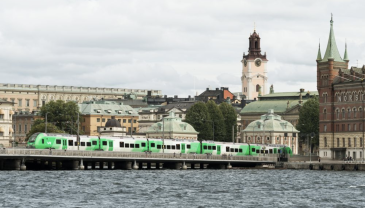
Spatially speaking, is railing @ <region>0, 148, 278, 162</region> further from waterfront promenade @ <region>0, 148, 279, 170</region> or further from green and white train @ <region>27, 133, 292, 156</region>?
green and white train @ <region>27, 133, 292, 156</region>

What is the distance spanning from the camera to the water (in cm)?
10131

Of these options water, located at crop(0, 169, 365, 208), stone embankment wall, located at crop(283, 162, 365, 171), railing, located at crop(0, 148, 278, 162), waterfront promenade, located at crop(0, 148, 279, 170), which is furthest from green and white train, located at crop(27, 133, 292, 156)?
stone embankment wall, located at crop(283, 162, 365, 171)

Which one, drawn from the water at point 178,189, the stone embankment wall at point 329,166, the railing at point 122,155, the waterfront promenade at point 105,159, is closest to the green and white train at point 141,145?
the waterfront promenade at point 105,159

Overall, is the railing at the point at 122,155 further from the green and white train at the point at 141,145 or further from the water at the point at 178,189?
the green and white train at the point at 141,145

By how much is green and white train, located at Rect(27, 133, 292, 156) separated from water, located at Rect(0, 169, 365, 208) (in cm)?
855

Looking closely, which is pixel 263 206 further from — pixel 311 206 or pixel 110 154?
pixel 110 154

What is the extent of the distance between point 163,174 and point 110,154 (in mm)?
10528

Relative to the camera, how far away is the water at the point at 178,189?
3989 inches

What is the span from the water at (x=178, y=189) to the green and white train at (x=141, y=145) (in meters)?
8.55

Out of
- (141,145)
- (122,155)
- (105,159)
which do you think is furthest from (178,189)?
(141,145)

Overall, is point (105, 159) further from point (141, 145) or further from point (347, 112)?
point (347, 112)

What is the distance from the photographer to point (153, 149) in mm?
177750

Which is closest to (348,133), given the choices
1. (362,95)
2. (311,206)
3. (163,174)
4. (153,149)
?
(362,95)

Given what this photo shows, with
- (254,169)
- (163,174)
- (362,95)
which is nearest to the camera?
(163,174)
